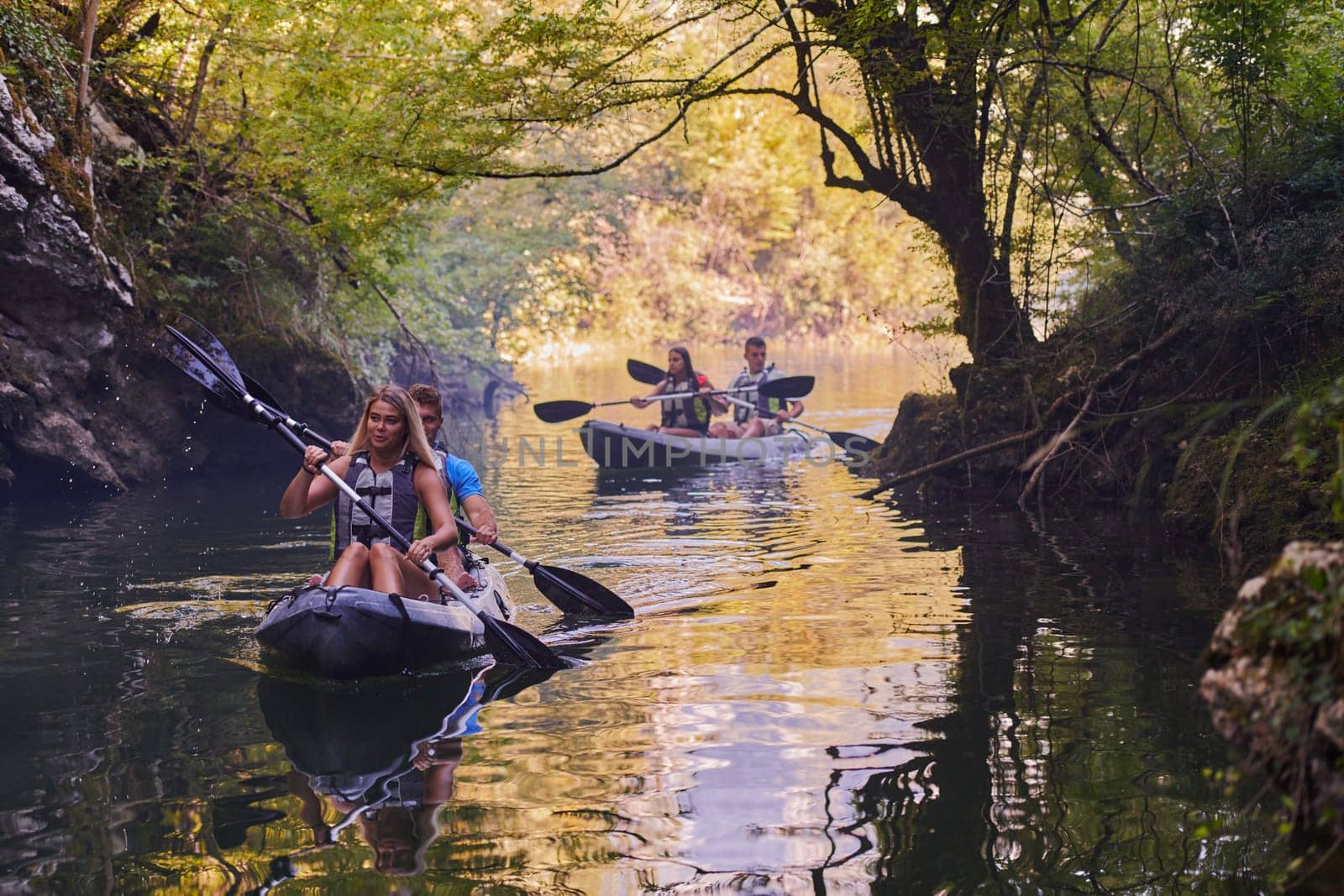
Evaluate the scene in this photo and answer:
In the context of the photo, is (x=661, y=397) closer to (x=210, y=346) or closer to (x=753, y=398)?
(x=753, y=398)

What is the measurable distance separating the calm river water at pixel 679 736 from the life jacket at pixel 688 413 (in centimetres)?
581

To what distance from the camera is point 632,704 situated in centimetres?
503

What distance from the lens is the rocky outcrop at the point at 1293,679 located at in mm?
2119

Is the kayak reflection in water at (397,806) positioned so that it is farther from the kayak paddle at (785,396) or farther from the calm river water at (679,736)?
the kayak paddle at (785,396)

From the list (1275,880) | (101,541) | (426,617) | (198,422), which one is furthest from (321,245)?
(1275,880)

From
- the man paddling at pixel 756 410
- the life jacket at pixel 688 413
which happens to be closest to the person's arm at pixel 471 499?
the life jacket at pixel 688 413

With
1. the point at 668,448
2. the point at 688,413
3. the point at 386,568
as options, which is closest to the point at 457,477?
the point at 386,568

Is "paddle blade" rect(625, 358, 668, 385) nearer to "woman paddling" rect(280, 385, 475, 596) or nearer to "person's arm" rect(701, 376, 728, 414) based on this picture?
"person's arm" rect(701, 376, 728, 414)

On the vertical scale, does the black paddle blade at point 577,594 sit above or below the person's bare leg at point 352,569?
below

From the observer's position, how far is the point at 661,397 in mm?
13961

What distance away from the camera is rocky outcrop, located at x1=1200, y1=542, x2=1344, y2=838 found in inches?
83.4

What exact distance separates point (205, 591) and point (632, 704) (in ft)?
11.3

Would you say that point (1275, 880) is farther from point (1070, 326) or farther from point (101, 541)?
point (101, 541)

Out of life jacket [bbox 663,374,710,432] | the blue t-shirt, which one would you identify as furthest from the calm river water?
life jacket [bbox 663,374,710,432]
